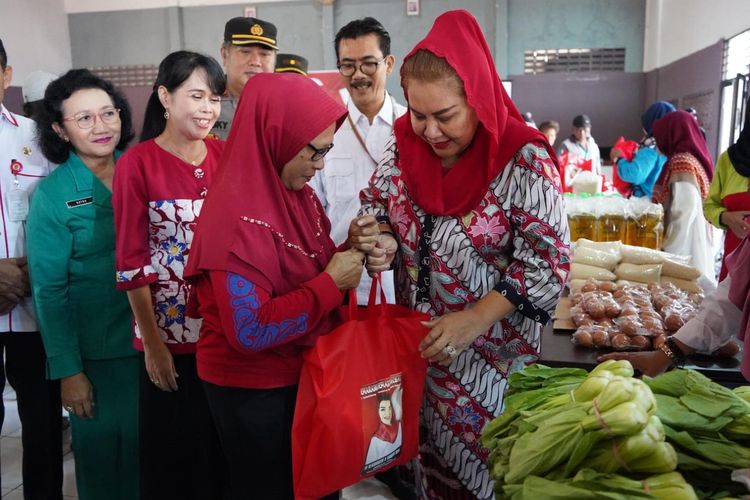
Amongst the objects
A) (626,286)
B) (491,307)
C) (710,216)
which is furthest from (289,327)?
(710,216)

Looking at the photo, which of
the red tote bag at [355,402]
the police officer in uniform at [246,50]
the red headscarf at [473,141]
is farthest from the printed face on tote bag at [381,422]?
the police officer in uniform at [246,50]

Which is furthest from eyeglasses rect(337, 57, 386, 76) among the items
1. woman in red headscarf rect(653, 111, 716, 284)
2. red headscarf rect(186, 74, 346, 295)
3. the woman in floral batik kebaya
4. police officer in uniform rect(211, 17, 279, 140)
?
woman in red headscarf rect(653, 111, 716, 284)

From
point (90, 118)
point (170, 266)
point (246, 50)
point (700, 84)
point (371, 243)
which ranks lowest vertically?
point (170, 266)

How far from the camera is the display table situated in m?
1.70

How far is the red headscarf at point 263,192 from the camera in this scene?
1.25 metres

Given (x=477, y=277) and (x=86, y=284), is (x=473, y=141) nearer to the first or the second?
(x=477, y=277)

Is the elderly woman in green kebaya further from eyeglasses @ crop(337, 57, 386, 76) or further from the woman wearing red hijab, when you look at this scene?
eyeglasses @ crop(337, 57, 386, 76)

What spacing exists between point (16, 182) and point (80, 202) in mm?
361

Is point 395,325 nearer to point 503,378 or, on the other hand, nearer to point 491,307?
point 491,307

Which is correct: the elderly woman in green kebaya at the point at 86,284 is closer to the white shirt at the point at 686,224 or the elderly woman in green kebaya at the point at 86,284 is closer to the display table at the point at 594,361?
the display table at the point at 594,361

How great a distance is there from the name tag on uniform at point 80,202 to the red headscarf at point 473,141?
101 cm

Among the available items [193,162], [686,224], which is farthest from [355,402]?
[686,224]

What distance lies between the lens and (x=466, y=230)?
1.45 m

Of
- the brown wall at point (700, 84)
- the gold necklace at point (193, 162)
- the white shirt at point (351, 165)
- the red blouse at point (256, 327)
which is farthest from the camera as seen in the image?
the brown wall at point (700, 84)
